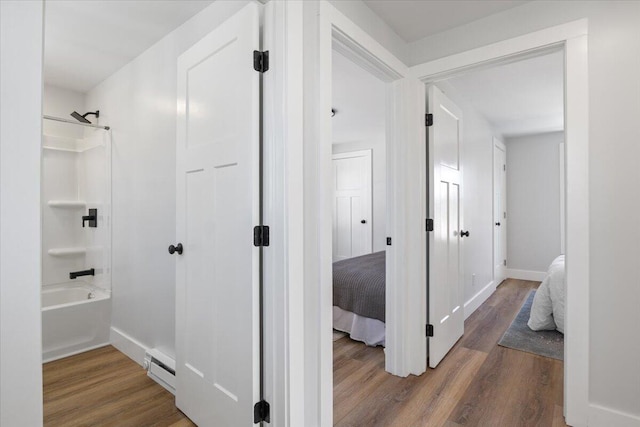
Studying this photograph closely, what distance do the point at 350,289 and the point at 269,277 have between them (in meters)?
1.69

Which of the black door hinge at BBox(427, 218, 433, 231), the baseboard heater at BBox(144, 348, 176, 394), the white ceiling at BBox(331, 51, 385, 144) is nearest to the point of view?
the baseboard heater at BBox(144, 348, 176, 394)

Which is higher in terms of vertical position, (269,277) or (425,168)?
(425,168)

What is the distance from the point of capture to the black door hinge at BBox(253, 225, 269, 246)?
4.54 ft

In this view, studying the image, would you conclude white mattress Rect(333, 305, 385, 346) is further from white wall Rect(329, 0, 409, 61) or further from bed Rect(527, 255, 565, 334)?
white wall Rect(329, 0, 409, 61)

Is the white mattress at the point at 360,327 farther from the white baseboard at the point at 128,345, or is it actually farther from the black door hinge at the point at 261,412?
the white baseboard at the point at 128,345

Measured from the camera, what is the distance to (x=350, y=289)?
9.63 feet

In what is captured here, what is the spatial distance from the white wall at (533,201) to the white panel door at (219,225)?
5375 mm

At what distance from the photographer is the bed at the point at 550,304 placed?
285 centimetres

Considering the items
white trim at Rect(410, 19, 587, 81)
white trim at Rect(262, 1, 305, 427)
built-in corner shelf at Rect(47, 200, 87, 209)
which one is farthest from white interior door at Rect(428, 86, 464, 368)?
built-in corner shelf at Rect(47, 200, 87, 209)

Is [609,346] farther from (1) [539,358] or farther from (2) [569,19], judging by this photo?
(2) [569,19]

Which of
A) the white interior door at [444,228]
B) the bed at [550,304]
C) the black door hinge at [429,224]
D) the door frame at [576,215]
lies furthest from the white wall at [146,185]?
the bed at [550,304]

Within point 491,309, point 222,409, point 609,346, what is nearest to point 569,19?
point 609,346

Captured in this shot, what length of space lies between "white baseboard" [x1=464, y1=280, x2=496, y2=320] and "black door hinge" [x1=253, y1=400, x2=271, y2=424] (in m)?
2.71

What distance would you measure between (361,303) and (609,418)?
1649 mm
